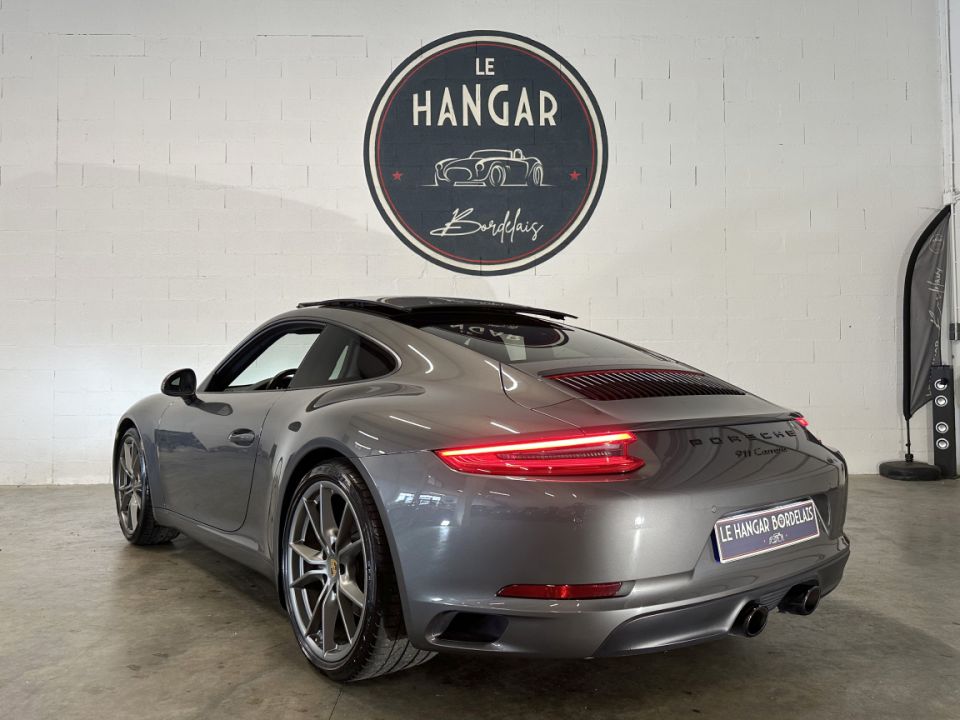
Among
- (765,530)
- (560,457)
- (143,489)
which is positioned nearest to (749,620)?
(765,530)

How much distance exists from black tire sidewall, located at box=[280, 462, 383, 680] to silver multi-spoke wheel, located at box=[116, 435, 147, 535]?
1632 millimetres

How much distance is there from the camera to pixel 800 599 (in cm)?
186

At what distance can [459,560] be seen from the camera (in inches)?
65.8

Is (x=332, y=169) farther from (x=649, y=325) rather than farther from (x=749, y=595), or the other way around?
(x=749, y=595)

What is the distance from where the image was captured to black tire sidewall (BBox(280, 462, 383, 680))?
1823 millimetres

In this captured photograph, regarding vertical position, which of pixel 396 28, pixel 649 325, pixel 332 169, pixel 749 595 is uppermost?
pixel 396 28

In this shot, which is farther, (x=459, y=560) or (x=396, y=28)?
(x=396, y=28)

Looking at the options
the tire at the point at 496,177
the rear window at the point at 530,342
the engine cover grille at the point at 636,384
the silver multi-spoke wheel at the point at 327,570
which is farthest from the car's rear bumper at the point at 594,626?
the tire at the point at 496,177

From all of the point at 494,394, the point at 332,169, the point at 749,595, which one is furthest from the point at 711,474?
the point at 332,169

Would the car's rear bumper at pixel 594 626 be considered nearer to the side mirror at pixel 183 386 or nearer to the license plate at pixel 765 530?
the license plate at pixel 765 530

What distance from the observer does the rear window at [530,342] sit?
85.4 inches

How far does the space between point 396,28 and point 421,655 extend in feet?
17.1

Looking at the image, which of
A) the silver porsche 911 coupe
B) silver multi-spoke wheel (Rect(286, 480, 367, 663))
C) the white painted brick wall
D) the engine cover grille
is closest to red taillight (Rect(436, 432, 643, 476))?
the silver porsche 911 coupe

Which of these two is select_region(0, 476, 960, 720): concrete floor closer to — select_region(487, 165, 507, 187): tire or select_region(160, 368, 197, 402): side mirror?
select_region(160, 368, 197, 402): side mirror
